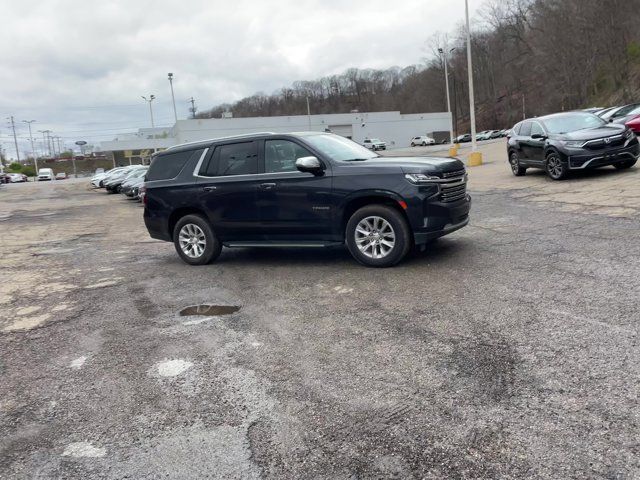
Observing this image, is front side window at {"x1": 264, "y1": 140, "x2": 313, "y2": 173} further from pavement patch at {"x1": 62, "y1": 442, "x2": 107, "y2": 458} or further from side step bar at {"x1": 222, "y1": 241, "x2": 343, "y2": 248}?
pavement patch at {"x1": 62, "y1": 442, "x2": 107, "y2": 458}

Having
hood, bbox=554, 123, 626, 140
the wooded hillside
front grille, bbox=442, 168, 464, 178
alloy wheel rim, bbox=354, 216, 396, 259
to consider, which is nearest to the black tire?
hood, bbox=554, 123, 626, 140

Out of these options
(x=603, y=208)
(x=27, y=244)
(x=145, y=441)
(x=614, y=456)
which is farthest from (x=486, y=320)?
(x=27, y=244)

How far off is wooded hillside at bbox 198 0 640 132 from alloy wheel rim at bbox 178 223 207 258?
58685 millimetres

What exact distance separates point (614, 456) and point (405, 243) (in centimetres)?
417

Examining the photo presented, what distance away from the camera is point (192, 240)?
28.0ft

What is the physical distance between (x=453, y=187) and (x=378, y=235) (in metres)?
1.15

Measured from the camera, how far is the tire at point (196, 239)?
27.3 feet

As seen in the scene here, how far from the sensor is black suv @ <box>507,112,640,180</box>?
12.4 m

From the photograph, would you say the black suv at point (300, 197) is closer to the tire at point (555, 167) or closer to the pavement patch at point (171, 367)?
the pavement patch at point (171, 367)

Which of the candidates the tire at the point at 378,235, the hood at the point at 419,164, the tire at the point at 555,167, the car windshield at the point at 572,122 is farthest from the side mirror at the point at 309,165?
the car windshield at the point at 572,122

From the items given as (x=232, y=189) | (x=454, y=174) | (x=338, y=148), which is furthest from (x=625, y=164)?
(x=232, y=189)

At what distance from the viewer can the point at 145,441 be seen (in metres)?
3.28

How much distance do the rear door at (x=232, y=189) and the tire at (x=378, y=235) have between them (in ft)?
5.09

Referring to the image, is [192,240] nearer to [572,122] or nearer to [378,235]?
[378,235]
